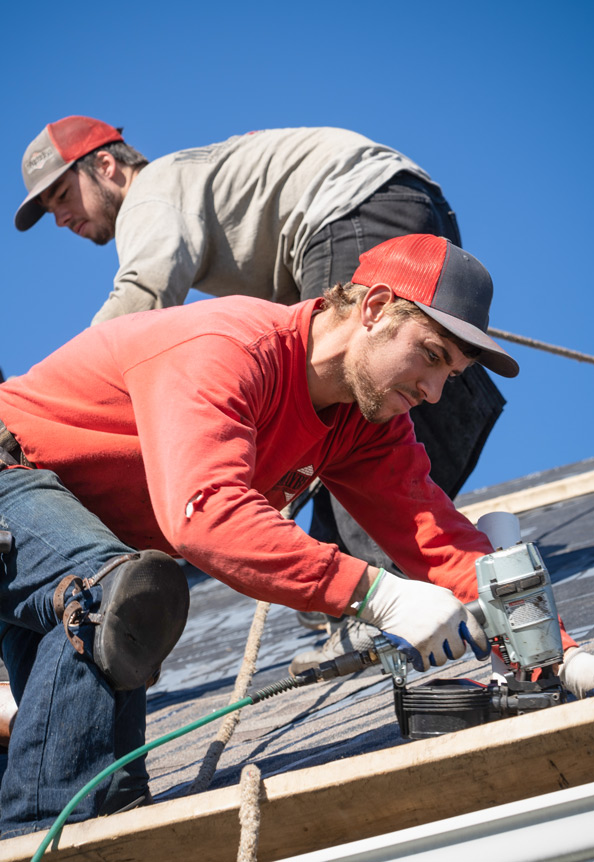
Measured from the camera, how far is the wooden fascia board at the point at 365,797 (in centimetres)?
140

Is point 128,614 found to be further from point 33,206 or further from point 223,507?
point 33,206

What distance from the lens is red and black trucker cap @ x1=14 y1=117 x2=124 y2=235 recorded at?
3561mm

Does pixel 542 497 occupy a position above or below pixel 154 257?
below

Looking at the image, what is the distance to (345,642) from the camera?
3289mm

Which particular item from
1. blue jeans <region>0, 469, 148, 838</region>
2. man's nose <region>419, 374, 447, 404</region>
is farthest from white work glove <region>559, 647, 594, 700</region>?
blue jeans <region>0, 469, 148, 838</region>

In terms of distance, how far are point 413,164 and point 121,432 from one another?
6.10ft

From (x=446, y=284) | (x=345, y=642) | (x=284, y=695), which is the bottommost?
(x=284, y=695)

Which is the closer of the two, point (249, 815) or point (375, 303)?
point (249, 815)

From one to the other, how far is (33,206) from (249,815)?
2.83m

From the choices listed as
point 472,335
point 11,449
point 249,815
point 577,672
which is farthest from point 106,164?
point 249,815

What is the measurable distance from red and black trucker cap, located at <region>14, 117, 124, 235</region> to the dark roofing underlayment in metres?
2.00

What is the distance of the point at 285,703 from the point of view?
10.3 feet

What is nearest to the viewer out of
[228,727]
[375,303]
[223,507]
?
[223,507]

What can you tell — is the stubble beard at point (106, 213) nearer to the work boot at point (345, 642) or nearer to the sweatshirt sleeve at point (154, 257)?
the sweatshirt sleeve at point (154, 257)
